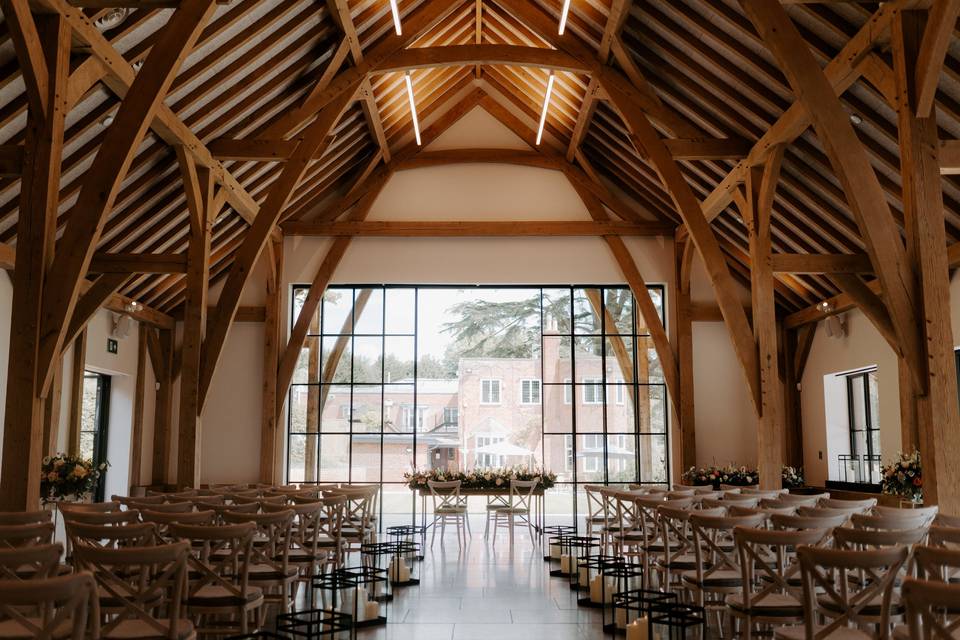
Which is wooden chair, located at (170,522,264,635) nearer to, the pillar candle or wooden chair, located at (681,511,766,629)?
the pillar candle

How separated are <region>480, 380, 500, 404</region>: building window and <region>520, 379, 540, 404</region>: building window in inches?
20.7

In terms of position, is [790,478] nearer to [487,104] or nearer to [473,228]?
[473,228]

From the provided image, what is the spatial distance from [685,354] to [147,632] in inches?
429

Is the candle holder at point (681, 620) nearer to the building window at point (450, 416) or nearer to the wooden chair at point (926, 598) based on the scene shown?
the wooden chair at point (926, 598)

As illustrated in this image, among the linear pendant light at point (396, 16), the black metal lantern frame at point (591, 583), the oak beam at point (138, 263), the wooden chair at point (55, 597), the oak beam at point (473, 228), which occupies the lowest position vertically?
the black metal lantern frame at point (591, 583)

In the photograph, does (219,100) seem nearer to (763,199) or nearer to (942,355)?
(763,199)

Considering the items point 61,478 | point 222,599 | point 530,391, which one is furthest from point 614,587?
point 530,391

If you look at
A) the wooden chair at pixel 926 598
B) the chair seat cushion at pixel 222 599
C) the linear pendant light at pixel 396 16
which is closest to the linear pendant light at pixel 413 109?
the linear pendant light at pixel 396 16

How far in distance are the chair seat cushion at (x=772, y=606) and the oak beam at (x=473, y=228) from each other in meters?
9.71

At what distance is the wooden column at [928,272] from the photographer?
18.9 ft

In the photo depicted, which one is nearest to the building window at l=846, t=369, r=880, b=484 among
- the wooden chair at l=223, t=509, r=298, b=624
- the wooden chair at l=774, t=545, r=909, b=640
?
the wooden chair at l=774, t=545, r=909, b=640

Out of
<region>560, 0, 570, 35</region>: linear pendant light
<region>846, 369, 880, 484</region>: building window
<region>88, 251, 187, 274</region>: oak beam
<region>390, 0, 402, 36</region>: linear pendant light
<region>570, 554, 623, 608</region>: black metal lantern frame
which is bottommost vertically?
<region>570, 554, 623, 608</region>: black metal lantern frame

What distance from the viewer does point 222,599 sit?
14.7 feet

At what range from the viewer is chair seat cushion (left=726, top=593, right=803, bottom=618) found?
412cm
